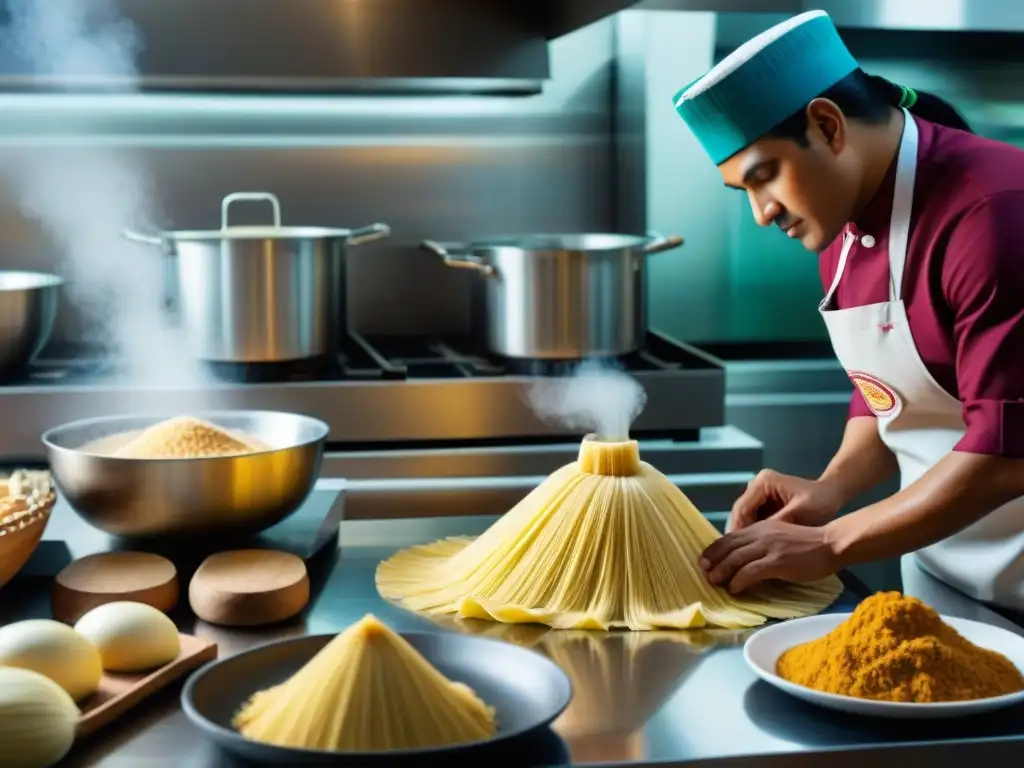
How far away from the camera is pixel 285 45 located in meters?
2.83

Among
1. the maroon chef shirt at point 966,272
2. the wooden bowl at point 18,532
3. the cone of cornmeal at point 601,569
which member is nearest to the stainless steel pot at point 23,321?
the wooden bowl at point 18,532

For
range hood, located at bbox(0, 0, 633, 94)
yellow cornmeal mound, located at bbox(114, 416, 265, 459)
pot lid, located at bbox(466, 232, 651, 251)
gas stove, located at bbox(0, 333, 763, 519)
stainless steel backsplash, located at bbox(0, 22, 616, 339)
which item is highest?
range hood, located at bbox(0, 0, 633, 94)

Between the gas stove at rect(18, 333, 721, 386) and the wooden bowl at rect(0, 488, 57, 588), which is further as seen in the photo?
the gas stove at rect(18, 333, 721, 386)

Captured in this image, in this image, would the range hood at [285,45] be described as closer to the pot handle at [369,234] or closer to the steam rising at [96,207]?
the steam rising at [96,207]

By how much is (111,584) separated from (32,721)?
0.38 m

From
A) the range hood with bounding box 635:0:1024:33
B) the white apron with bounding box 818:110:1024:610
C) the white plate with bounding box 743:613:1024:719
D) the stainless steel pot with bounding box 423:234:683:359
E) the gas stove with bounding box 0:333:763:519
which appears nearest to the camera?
the white plate with bounding box 743:613:1024:719

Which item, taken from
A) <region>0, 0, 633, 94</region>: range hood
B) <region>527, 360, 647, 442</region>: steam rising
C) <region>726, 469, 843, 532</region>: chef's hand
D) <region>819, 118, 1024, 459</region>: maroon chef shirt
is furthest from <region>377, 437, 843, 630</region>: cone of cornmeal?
<region>0, 0, 633, 94</region>: range hood

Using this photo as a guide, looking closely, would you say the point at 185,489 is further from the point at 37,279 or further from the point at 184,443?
the point at 37,279

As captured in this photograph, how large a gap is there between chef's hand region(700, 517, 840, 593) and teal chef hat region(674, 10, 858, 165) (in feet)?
1.41

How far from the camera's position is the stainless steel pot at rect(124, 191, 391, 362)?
244 cm

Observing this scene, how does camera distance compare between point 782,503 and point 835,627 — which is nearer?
point 835,627

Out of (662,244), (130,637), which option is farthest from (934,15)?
(130,637)

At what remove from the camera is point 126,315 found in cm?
290

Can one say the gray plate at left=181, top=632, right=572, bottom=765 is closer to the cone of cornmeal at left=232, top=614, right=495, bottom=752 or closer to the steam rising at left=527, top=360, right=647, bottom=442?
the cone of cornmeal at left=232, top=614, right=495, bottom=752
